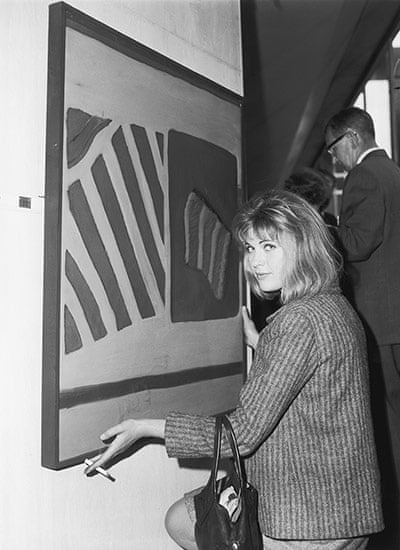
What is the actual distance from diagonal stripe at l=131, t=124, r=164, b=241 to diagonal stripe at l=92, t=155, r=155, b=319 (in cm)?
18

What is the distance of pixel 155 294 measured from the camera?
2055 millimetres

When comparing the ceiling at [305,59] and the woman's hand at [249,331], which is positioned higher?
the ceiling at [305,59]

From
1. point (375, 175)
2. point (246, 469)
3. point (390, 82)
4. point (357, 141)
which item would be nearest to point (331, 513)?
point (246, 469)

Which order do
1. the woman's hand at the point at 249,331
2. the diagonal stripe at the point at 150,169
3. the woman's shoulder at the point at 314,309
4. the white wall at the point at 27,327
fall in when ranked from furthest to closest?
1. the woman's hand at the point at 249,331
2. the diagonal stripe at the point at 150,169
3. the woman's shoulder at the point at 314,309
4. the white wall at the point at 27,327

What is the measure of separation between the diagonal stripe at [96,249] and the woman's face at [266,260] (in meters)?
0.36

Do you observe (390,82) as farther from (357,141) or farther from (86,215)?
(86,215)

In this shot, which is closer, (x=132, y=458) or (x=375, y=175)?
(x=132, y=458)

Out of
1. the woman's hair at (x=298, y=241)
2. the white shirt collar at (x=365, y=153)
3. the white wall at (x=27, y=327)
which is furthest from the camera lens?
the white shirt collar at (x=365, y=153)

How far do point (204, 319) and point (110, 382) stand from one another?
0.58 metres

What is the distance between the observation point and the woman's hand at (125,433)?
5.55 feet

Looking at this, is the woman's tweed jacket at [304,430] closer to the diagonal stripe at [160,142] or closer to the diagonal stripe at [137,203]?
the diagonal stripe at [137,203]

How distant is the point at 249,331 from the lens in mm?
2605

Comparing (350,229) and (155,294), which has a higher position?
(350,229)

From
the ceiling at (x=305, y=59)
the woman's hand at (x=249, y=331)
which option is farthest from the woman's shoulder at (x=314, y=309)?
the ceiling at (x=305, y=59)
